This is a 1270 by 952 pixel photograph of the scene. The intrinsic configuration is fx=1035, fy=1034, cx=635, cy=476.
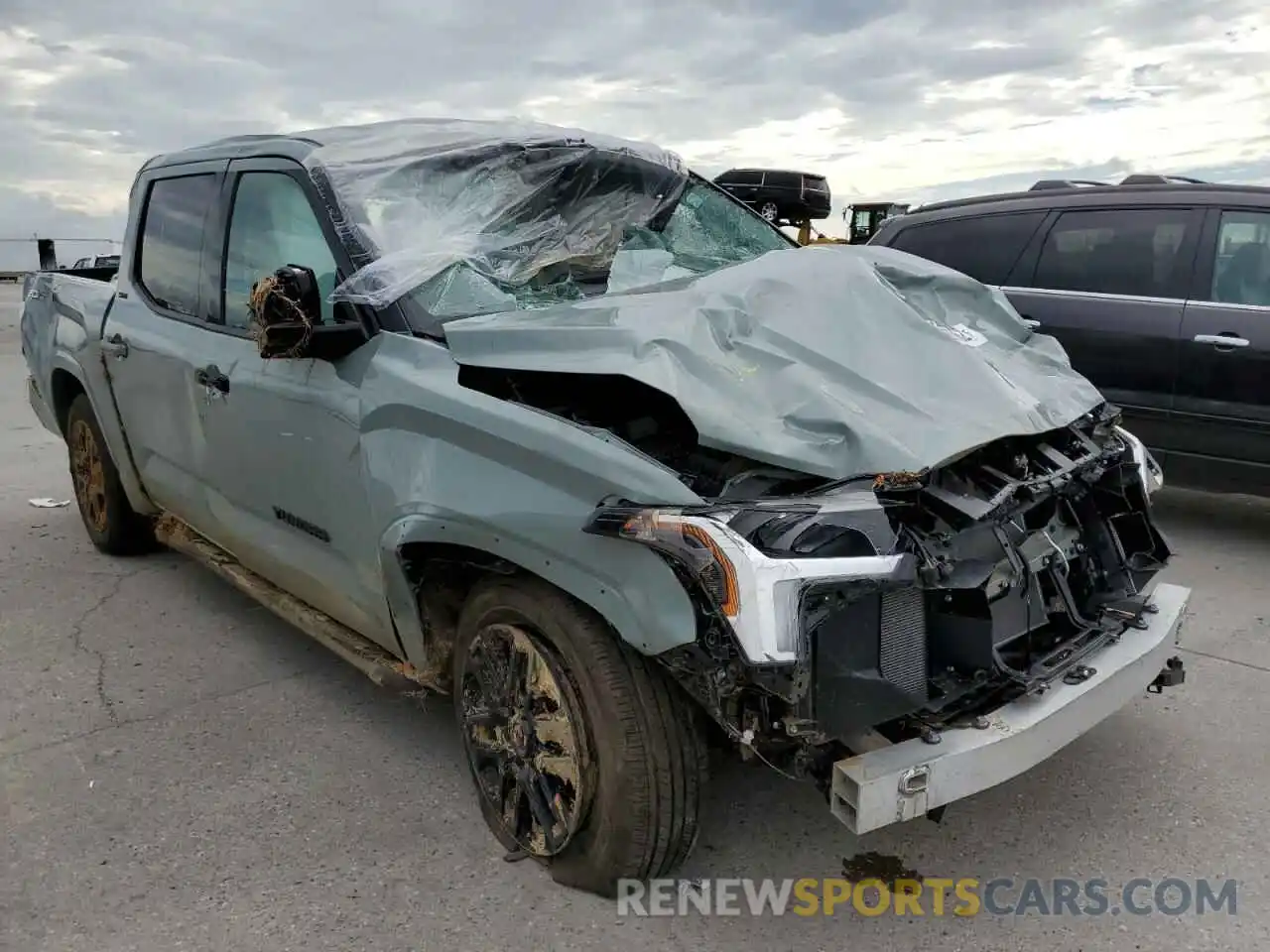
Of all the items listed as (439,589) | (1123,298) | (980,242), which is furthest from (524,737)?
(980,242)

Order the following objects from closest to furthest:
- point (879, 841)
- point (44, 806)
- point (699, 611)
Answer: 1. point (699, 611)
2. point (879, 841)
3. point (44, 806)

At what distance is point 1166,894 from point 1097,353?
3756 mm

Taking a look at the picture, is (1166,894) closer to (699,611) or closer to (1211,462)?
(699,611)

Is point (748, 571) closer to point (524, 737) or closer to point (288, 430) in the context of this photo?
point (524, 737)

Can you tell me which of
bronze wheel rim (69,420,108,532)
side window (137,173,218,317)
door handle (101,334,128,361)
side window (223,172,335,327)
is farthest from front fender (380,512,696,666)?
bronze wheel rim (69,420,108,532)

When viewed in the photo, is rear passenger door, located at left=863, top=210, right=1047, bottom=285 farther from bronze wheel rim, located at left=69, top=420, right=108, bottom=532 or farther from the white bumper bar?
bronze wheel rim, located at left=69, top=420, right=108, bottom=532

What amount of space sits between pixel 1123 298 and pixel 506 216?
12.4ft

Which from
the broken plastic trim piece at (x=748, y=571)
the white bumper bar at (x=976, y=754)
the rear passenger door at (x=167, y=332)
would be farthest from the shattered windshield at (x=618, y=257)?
the white bumper bar at (x=976, y=754)

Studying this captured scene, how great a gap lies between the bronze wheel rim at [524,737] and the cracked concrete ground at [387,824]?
17 centimetres

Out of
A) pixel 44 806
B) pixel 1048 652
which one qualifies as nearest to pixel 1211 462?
pixel 1048 652

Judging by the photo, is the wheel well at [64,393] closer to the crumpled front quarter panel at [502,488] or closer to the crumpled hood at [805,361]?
the crumpled front quarter panel at [502,488]

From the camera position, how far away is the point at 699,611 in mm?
2166

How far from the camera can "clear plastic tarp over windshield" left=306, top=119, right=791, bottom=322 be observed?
3.20 m

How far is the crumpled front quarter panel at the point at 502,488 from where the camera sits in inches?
89.4
